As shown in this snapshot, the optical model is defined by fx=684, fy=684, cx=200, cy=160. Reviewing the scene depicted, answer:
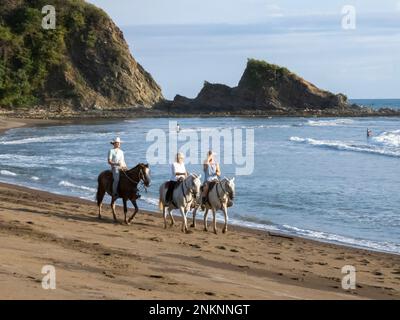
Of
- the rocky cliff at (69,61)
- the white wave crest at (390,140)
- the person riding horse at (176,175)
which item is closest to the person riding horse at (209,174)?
the person riding horse at (176,175)

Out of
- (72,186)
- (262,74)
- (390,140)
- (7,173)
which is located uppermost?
(262,74)

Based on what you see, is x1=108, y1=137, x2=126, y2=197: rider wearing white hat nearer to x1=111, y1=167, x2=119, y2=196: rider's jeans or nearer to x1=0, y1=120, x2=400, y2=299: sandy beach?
x1=111, y1=167, x2=119, y2=196: rider's jeans

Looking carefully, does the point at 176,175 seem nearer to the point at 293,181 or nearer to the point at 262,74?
the point at 293,181

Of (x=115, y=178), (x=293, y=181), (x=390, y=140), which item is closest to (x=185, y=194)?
(x=115, y=178)

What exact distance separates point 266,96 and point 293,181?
9265 centimetres

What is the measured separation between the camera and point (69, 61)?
10975 centimetres

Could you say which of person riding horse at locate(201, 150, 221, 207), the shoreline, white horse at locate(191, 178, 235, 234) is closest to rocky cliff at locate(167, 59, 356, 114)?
person riding horse at locate(201, 150, 221, 207)

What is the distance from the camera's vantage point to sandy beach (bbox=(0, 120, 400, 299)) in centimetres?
904

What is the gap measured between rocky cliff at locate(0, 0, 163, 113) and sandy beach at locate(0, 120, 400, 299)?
81826mm

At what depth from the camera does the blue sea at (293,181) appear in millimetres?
17516

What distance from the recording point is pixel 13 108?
306ft

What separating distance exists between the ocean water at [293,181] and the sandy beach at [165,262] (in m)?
2.01
